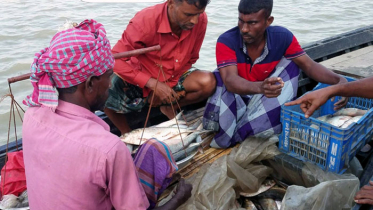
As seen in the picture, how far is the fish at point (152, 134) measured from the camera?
265 cm

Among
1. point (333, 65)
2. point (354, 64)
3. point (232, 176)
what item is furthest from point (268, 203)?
point (354, 64)

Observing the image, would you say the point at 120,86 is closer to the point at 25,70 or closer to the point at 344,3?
the point at 25,70

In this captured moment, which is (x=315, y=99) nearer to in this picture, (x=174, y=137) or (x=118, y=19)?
(x=174, y=137)

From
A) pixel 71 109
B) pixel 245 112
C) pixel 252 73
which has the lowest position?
pixel 245 112

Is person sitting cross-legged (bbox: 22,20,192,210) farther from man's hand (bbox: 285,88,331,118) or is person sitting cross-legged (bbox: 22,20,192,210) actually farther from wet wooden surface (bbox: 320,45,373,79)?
wet wooden surface (bbox: 320,45,373,79)

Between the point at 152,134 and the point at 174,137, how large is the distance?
0.58 ft

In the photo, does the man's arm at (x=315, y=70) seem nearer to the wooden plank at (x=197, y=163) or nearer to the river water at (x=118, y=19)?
the wooden plank at (x=197, y=163)

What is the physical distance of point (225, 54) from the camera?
2.85 meters

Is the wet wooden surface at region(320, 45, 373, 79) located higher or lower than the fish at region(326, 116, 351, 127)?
lower

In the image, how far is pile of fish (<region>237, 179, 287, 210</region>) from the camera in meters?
2.46

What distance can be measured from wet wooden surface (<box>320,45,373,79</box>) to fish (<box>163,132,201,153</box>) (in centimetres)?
186

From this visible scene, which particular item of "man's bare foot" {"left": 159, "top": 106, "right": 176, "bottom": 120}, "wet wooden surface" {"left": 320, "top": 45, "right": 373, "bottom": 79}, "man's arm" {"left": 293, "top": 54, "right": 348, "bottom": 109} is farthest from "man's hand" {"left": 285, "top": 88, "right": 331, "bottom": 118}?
"wet wooden surface" {"left": 320, "top": 45, "right": 373, "bottom": 79}

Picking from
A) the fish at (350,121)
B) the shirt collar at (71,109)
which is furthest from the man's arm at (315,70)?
the shirt collar at (71,109)

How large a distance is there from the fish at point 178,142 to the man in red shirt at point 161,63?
38 centimetres
